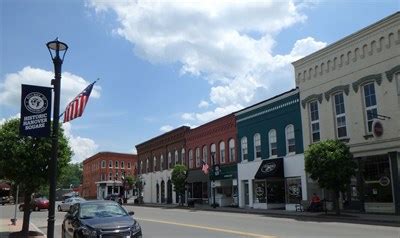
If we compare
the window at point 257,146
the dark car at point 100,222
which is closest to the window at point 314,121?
the window at point 257,146

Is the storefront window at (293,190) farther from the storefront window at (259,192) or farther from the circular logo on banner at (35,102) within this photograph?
Answer: the circular logo on banner at (35,102)

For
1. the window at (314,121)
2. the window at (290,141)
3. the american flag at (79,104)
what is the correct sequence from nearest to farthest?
the american flag at (79,104) → the window at (314,121) → the window at (290,141)

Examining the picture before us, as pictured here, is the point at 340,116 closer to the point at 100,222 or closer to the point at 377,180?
the point at 377,180

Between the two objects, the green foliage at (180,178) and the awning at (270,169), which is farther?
the green foliage at (180,178)

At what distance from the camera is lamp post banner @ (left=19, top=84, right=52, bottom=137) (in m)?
12.7

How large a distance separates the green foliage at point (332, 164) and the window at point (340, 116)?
3.34 m

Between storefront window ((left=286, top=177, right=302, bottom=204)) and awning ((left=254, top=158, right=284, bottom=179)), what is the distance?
88 cm

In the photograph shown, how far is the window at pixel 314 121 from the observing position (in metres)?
32.8

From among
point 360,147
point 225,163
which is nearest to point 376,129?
point 360,147

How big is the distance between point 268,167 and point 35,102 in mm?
26148

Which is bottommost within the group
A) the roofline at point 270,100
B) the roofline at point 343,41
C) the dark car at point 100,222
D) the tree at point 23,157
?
the dark car at point 100,222

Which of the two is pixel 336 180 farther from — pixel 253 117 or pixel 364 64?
pixel 253 117

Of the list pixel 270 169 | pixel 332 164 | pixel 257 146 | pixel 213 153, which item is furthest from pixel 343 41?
pixel 213 153

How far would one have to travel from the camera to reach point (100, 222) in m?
12.3
